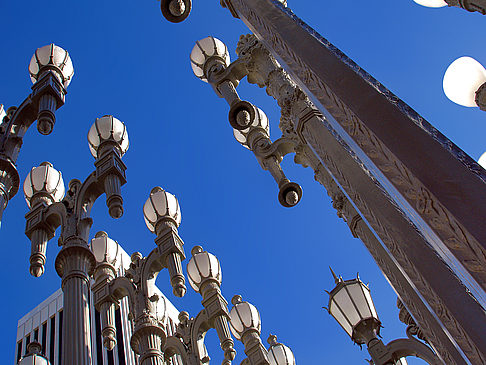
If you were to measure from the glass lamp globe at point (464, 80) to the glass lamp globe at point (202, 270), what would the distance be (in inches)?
168

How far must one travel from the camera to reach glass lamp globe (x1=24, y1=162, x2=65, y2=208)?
28.4 ft

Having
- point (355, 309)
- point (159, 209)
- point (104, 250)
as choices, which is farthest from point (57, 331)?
point (355, 309)

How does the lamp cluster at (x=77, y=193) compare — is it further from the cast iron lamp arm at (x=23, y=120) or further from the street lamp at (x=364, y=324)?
the street lamp at (x=364, y=324)

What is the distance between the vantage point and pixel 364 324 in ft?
23.7

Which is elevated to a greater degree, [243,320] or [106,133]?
[106,133]

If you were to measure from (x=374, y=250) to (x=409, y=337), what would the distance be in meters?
1.44

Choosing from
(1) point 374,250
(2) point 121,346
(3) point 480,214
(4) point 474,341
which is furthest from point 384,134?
(2) point 121,346

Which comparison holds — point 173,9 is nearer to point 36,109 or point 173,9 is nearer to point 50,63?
point 50,63

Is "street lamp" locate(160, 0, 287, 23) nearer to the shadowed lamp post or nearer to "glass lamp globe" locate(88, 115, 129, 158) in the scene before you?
the shadowed lamp post

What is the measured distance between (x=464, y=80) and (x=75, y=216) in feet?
17.3

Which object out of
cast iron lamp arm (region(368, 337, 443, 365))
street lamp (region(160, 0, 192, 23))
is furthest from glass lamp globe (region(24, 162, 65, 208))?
cast iron lamp arm (region(368, 337, 443, 365))

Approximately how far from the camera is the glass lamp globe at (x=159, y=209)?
8500mm

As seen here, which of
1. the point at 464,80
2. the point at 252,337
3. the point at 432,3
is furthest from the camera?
the point at 252,337

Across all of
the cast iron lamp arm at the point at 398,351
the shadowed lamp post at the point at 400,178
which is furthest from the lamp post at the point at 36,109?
the cast iron lamp arm at the point at 398,351
